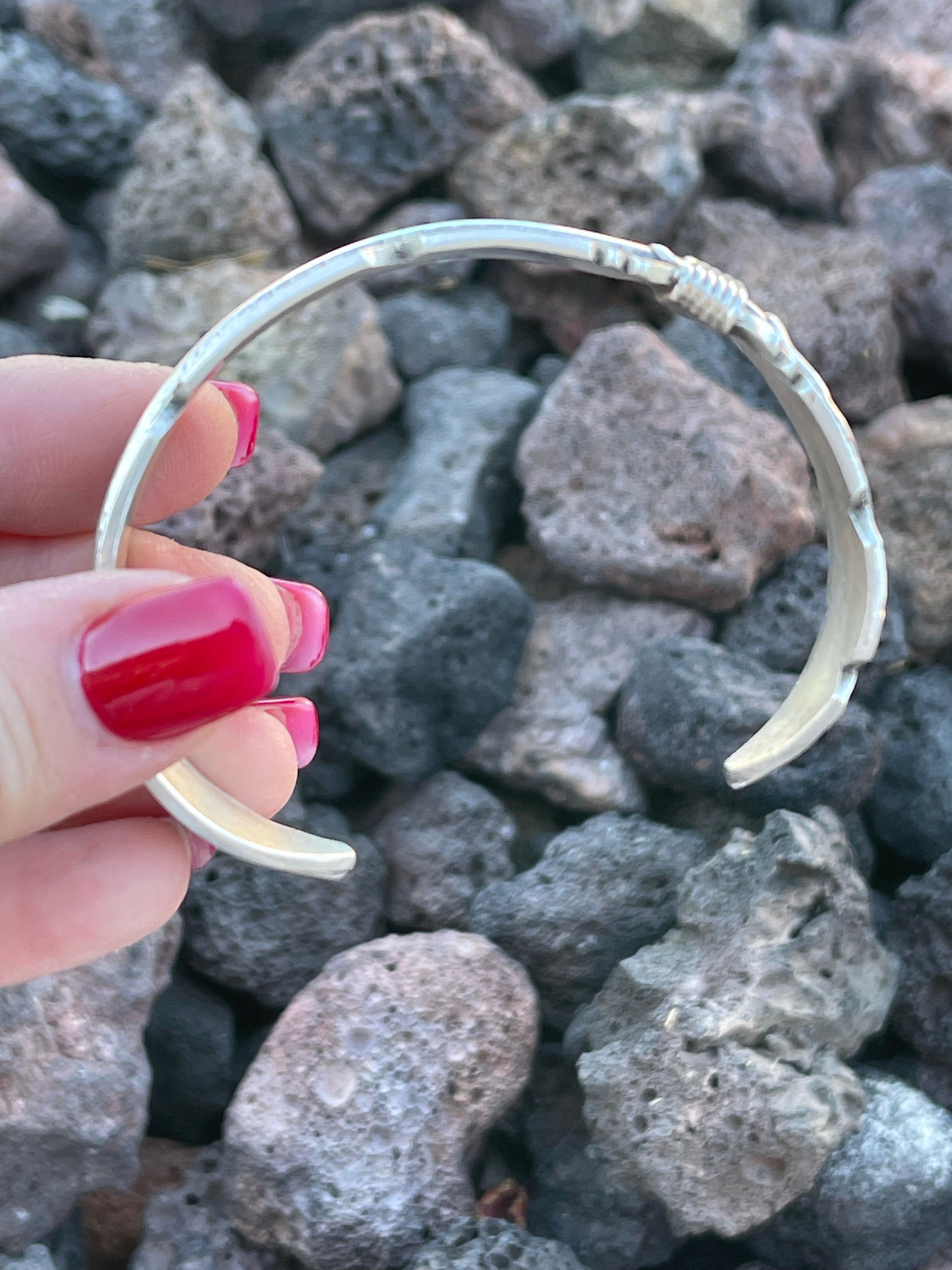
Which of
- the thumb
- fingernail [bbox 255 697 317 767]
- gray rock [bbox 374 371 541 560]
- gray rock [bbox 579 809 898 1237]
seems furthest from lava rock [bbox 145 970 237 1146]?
gray rock [bbox 374 371 541 560]

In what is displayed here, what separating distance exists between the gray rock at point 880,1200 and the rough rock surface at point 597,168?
177cm

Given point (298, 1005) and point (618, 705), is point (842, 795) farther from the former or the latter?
point (298, 1005)

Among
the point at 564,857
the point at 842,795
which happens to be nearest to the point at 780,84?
the point at 842,795

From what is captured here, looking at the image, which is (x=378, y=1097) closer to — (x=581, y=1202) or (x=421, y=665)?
(x=581, y=1202)

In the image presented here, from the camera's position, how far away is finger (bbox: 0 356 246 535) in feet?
4.83

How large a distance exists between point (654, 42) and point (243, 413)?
77.3 inches

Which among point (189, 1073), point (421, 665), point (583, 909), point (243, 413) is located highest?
point (243, 413)

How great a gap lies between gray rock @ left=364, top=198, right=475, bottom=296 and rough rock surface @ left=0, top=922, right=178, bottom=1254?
67.9 inches

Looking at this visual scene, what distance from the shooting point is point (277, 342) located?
2.36 meters

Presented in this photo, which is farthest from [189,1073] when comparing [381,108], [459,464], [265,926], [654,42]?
[654,42]

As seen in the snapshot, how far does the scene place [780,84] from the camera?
271cm

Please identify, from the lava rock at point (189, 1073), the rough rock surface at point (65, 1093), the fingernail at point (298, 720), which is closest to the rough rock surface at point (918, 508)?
the fingernail at point (298, 720)

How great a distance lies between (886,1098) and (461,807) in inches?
30.4

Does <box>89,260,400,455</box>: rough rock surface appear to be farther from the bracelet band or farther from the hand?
the bracelet band
